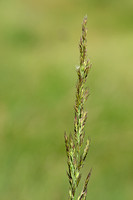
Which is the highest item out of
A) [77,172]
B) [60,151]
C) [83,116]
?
[83,116]

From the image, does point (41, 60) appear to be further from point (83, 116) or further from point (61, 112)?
point (83, 116)

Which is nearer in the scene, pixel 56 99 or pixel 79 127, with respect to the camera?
pixel 79 127

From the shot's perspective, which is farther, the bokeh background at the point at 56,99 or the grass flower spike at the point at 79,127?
the bokeh background at the point at 56,99

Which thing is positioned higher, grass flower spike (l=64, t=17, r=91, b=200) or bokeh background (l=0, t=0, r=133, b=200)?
grass flower spike (l=64, t=17, r=91, b=200)

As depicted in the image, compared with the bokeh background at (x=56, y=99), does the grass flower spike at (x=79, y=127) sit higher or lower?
higher

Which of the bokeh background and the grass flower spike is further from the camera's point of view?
the bokeh background

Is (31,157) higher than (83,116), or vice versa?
(83,116)

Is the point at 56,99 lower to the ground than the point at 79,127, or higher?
lower

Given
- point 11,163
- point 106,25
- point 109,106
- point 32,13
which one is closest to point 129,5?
point 106,25
